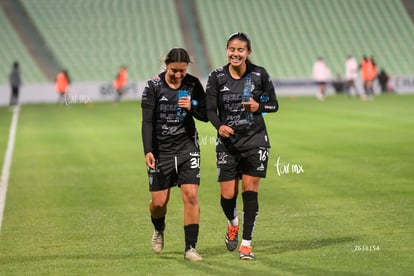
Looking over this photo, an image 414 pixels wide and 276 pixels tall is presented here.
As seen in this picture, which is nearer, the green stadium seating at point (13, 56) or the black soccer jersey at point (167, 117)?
the black soccer jersey at point (167, 117)

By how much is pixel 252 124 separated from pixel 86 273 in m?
2.28

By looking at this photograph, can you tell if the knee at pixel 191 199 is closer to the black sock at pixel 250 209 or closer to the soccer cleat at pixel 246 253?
the black sock at pixel 250 209

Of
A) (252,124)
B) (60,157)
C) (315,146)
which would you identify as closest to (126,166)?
(60,157)

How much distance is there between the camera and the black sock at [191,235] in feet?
33.5

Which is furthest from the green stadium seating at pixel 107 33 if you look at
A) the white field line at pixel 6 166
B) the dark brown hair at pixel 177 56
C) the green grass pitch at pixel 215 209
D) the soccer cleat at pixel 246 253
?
the soccer cleat at pixel 246 253

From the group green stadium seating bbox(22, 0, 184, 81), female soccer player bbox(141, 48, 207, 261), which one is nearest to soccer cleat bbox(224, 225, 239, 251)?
female soccer player bbox(141, 48, 207, 261)

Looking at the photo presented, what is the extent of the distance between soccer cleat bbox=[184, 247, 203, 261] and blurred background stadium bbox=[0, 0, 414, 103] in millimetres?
41904

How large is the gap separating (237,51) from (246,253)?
197cm

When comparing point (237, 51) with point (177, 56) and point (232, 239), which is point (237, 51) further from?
point (232, 239)

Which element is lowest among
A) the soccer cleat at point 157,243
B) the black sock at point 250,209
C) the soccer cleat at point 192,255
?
the soccer cleat at point 192,255

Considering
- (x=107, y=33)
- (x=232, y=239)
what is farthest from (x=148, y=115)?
(x=107, y=33)

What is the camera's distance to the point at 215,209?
46.3 feet

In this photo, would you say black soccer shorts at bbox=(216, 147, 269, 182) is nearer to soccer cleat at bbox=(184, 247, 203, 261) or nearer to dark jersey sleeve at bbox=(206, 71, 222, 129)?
dark jersey sleeve at bbox=(206, 71, 222, 129)

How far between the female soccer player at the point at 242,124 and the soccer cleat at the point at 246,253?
0.19 metres
